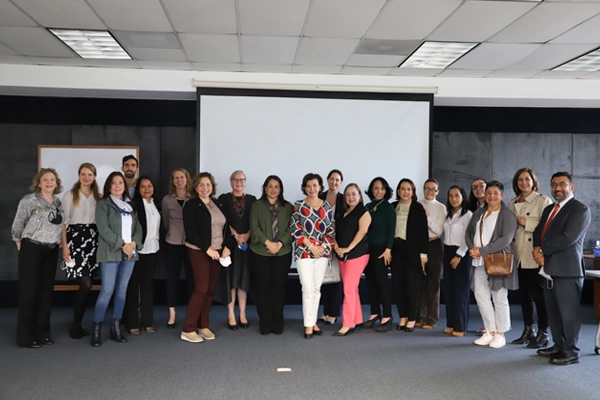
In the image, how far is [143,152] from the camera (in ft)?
21.3

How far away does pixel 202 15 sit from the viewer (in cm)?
429

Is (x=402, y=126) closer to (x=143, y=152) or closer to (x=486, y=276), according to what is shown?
(x=486, y=276)

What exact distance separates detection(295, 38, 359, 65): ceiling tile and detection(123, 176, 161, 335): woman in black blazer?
6.98 ft

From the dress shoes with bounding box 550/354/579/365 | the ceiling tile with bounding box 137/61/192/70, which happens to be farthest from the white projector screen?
the dress shoes with bounding box 550/354/579/365

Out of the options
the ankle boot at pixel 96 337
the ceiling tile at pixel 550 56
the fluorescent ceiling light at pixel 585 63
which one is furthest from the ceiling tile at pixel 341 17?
the ankle boot at pixel 96 337

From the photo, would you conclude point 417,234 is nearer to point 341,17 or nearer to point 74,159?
point 341,17

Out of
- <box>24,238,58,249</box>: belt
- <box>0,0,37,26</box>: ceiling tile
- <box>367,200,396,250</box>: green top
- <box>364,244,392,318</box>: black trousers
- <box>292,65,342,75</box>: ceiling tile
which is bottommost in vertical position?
<box>364,244,392,318</box>: black trousers

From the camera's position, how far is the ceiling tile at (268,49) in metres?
4.89

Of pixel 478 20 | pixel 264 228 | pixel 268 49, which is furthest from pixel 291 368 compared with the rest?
pixel 478 20

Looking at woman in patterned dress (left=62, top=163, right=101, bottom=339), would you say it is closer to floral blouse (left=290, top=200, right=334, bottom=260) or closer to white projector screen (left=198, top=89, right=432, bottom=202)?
white projector screen (left=198, top=89, right=432, bottom=202)

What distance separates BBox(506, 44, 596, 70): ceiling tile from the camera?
506 cm

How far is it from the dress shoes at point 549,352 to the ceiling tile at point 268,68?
3.94 meters

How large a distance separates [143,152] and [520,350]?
4.97 meters

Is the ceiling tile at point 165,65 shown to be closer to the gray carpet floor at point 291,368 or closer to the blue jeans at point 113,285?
the blue jeans at point 113,285
